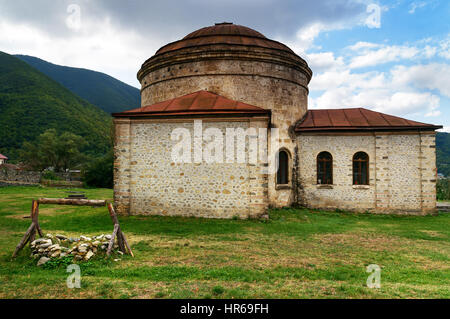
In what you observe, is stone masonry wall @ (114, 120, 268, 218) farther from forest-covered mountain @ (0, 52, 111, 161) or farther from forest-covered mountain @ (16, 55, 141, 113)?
forest-covered mountain @ (16, 55, 141, 113)

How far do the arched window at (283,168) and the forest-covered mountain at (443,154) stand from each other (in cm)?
5268

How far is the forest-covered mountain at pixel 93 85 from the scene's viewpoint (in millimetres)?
102625

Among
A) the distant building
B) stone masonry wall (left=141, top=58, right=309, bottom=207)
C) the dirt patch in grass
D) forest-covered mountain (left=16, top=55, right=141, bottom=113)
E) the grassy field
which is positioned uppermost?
forest-covered mountain (left=16, top=55, right=141, bottom=113)

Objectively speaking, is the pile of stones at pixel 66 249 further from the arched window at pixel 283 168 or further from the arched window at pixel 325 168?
the arched window at pixel 325 168

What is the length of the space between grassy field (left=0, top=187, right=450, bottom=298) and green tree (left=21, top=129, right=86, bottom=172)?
35087 mm

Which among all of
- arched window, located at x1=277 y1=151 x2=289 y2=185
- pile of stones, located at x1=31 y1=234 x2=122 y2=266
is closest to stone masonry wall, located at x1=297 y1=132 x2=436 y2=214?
arched window, located at x1=277 y1=151 x2=289 y2=185

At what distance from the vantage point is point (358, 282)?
182 inches

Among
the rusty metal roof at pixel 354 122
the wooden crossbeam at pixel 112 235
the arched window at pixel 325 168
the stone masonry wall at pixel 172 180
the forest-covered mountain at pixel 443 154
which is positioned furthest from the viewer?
the forest-covered mountain at pixel 443 154

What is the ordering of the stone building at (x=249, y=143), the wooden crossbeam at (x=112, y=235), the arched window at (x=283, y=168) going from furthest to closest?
the arched window at (x=283, y=168)
the stone building at (x=249, y=143)
the wooden crossbeam at (x=112, y=235)

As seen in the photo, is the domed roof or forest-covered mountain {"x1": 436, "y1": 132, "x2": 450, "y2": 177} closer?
the domed roof

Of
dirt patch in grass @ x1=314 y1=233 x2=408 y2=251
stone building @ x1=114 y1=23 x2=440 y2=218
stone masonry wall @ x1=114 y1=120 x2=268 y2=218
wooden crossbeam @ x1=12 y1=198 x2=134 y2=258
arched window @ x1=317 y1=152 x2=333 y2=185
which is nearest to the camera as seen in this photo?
wooden crossbeam @ x1=12 y1=198 x2=134 y2=258

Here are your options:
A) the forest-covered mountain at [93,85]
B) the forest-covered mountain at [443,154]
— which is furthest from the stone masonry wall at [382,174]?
the forest-covered mountain at [93,85]

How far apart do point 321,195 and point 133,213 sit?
372 inches

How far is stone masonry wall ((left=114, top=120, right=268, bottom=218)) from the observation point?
34.5 ft
